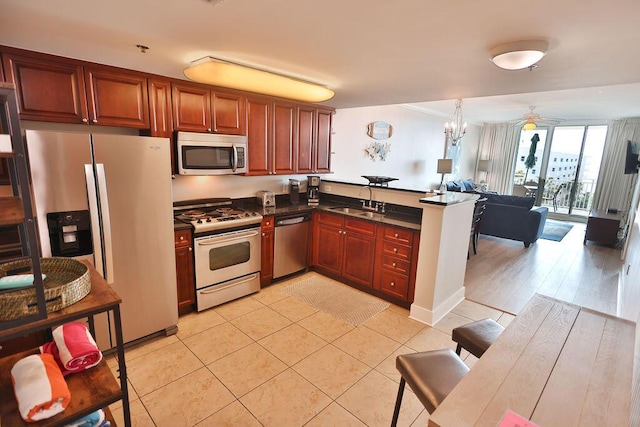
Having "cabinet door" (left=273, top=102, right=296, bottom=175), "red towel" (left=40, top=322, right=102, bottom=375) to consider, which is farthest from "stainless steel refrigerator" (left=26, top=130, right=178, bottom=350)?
"cabinet door" (left=273, top=102, right=296, bottom=175)

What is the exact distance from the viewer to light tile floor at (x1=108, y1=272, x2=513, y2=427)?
201 centimetres

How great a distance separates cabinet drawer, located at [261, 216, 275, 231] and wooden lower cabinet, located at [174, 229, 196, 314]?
841 mm

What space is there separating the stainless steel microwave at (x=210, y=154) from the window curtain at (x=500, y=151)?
891cm

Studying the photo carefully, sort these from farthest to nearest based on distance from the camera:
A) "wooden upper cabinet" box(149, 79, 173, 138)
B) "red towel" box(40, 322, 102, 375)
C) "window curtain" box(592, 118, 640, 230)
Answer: "window curtain" box(592, 118, 640, 230)
"wooden upper cabinet" box(149, 79, 173, 138)
"red towel" box(40, 322, 102, 375)

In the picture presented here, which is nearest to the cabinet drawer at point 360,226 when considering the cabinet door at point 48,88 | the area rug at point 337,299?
the area rug at point 337,299

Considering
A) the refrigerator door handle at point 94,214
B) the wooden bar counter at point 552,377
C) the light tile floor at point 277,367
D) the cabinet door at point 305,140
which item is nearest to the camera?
the wooden bar counter at point 552,377

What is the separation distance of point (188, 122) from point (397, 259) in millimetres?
2528

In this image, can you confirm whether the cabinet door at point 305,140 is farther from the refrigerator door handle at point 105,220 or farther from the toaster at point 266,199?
the refrigerator door handle at point 105,220

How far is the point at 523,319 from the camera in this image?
1.56 meters

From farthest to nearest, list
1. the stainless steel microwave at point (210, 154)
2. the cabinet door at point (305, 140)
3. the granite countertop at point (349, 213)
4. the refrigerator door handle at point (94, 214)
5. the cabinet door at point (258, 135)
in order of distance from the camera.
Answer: the cabinet door at point (305, 140), the cabinet door at point (258, 135), the granite countertop at point (349, 213), the stainless steel microwave at point (210, 154), the refrigerator door handle at point (94, 214)

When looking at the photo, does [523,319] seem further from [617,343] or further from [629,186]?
[629,186]

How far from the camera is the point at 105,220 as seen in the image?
2.23 metres

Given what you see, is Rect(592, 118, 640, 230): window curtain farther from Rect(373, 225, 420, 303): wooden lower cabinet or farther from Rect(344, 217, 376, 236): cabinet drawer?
Rect(344, 217, 376, 236): cabinet drawer

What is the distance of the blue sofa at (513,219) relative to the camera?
5715 mm
